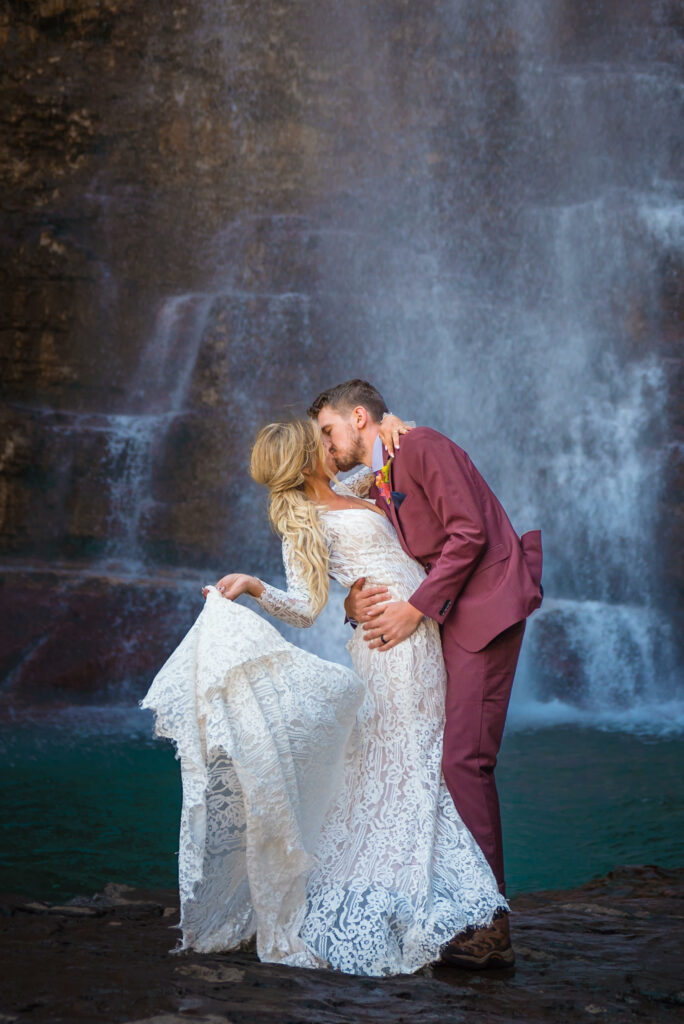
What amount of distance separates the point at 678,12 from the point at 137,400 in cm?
718

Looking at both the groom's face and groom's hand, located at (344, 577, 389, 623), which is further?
the groom's face

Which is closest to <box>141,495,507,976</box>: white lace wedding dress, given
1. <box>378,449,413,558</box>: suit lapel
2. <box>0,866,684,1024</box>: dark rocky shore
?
<box>0,866,684,1024</box>: dark rocky shore

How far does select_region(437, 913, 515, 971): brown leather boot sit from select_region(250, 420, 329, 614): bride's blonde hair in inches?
39.8

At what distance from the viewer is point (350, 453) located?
348 cm

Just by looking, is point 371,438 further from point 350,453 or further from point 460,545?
point 460,545

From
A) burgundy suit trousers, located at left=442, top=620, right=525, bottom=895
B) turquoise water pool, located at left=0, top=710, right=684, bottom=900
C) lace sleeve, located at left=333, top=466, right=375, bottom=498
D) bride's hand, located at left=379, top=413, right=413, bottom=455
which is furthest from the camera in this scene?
turquoise water pool, located at left=0, top=710, right=684, bottom=900

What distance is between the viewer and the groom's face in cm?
347

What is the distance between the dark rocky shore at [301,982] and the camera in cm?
249

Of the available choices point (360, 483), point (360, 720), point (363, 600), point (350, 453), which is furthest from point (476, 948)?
point (360, 483)

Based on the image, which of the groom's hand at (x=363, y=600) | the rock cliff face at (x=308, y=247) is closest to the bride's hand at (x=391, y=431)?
the groom's hand at (x=363, y=600)

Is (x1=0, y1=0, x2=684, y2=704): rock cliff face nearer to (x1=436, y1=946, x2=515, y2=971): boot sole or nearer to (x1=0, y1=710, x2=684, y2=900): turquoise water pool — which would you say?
(x1=0, y1=710, x2=684, y2=900): turquoise water pool

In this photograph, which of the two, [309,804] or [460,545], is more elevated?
[460,545]

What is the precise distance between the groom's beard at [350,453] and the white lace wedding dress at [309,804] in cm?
43

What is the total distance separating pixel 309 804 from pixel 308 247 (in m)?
8.77
